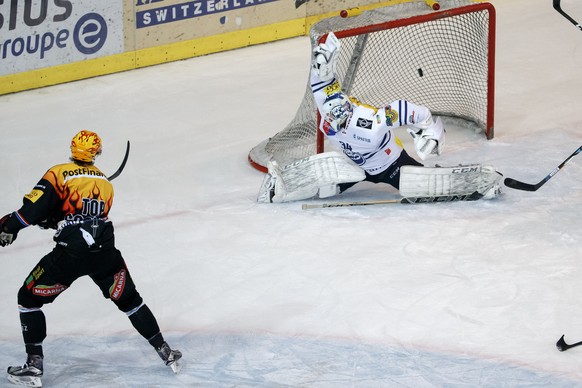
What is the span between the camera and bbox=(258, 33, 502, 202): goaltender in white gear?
249 inches

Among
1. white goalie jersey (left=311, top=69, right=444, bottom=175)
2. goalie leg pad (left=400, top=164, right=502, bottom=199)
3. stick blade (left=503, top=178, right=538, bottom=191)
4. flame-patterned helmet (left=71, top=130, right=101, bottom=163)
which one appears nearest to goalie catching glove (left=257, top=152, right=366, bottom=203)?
white goalie jersey (left=311, top=69, right=444, bottom=175)

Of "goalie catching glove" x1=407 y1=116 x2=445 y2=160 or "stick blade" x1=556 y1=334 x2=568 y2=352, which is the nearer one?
"stick blade" x1=556 y1=334 x2=568 y2=352

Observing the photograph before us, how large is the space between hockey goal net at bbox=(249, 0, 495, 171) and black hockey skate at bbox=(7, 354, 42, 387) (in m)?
2.59

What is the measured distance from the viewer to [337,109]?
20.8ft

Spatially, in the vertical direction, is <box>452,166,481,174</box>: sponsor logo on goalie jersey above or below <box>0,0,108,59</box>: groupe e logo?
below

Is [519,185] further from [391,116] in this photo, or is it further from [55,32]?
[55,32]

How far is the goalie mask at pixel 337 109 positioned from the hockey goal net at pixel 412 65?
0.56 meters

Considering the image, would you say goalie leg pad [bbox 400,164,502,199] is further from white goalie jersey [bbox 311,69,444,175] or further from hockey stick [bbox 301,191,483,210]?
A: white goalie jersey [bbox 311,69,444,175]

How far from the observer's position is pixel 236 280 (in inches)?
229

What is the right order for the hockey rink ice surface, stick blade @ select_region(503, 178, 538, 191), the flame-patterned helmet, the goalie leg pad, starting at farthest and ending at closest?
the goalie leg pad, stick blade @ select_region(503, 178, 538, 191), the hockey rink ice surface, the flame-patterned helmet

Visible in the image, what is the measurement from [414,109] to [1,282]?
234 cm

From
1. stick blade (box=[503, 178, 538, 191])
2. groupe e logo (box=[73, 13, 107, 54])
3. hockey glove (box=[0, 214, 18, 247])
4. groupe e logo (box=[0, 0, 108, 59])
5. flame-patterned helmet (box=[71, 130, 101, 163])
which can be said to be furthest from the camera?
groupe e logo (box=[73, 13, 107, 54])

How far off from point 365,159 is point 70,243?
87.6 inches

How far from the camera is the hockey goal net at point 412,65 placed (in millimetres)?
7160
